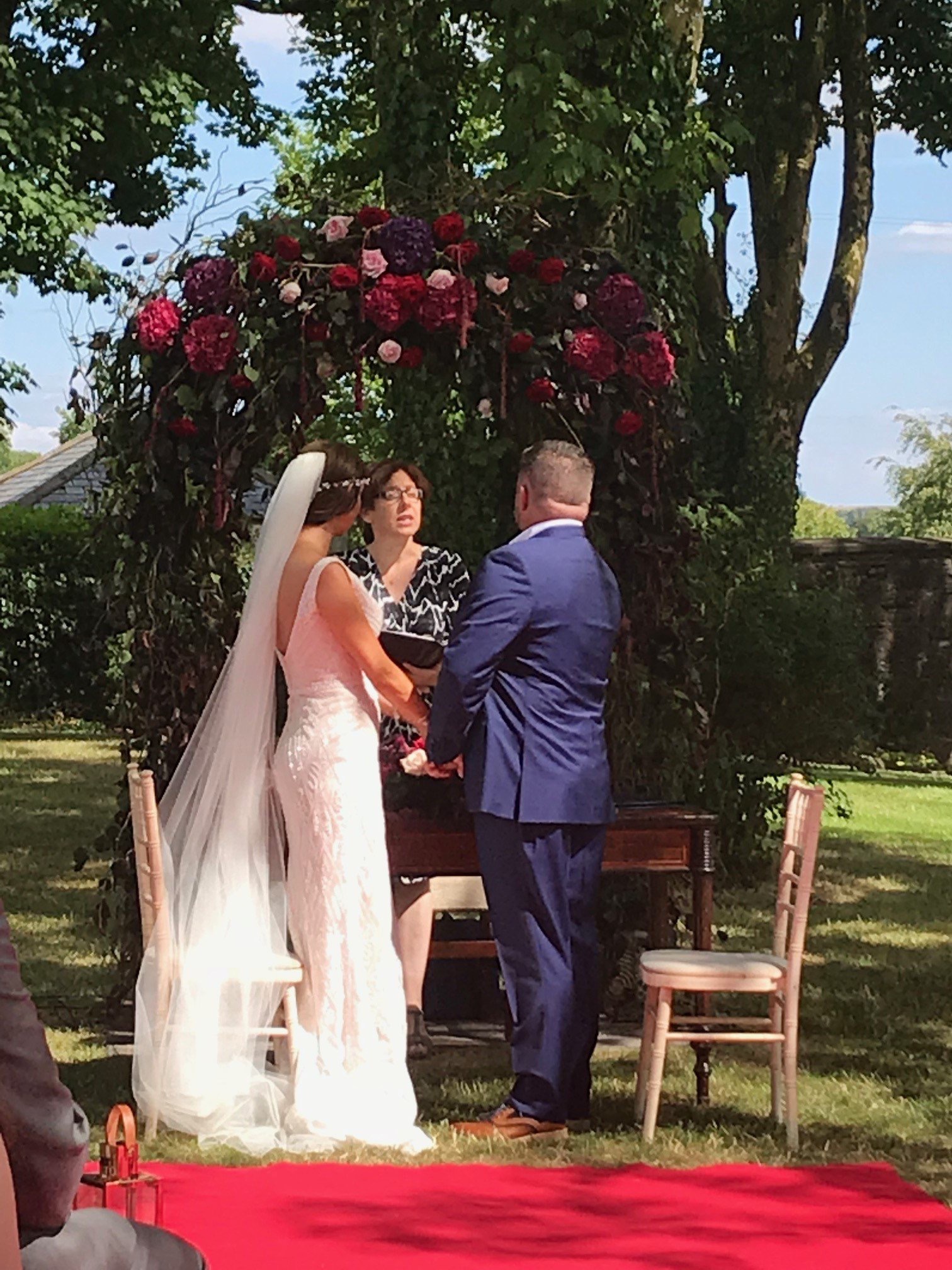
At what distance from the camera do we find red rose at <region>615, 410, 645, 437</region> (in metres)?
8.93

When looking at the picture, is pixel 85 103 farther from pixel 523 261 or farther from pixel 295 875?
pixel 295 875

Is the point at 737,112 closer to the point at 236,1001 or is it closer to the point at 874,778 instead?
the point at 874,778

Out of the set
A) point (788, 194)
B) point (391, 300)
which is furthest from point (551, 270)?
point (788, 194)

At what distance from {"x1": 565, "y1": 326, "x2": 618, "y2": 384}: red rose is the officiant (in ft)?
2.52

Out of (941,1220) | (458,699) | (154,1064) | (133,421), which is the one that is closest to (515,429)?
(133,421)

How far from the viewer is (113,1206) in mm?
5926

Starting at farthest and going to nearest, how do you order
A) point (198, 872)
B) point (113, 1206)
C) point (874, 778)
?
point (874, 778) → point (198, 872) → point (113, 1206)

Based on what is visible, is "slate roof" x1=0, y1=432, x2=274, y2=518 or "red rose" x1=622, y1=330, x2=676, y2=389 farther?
"slate roof" x1=0, y1=432, x2=274, y2=518

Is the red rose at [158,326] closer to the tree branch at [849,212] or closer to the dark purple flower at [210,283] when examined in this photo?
the dark purple flower at [210,283]

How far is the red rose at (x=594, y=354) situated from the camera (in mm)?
8891

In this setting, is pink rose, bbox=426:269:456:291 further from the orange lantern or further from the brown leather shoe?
the orange lantern

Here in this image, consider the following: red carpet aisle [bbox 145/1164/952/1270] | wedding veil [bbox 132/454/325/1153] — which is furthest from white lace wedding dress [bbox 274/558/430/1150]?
red carpet aisle [bbox 145/1164/952/1270]

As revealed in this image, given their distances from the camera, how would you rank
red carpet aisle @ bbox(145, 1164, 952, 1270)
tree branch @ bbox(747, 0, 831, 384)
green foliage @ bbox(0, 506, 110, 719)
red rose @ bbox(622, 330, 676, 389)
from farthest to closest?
1. green foliage @ bbox(0, 506, 110, 719)
2. tree branch @ bbox(747, 0, 831, 384)
3. red rose @ bbox(622, 330, 676, 389)
4. red carpet aisle @ bbox(145, 1164, 952, 1270)

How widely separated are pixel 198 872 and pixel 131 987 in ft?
4.95
